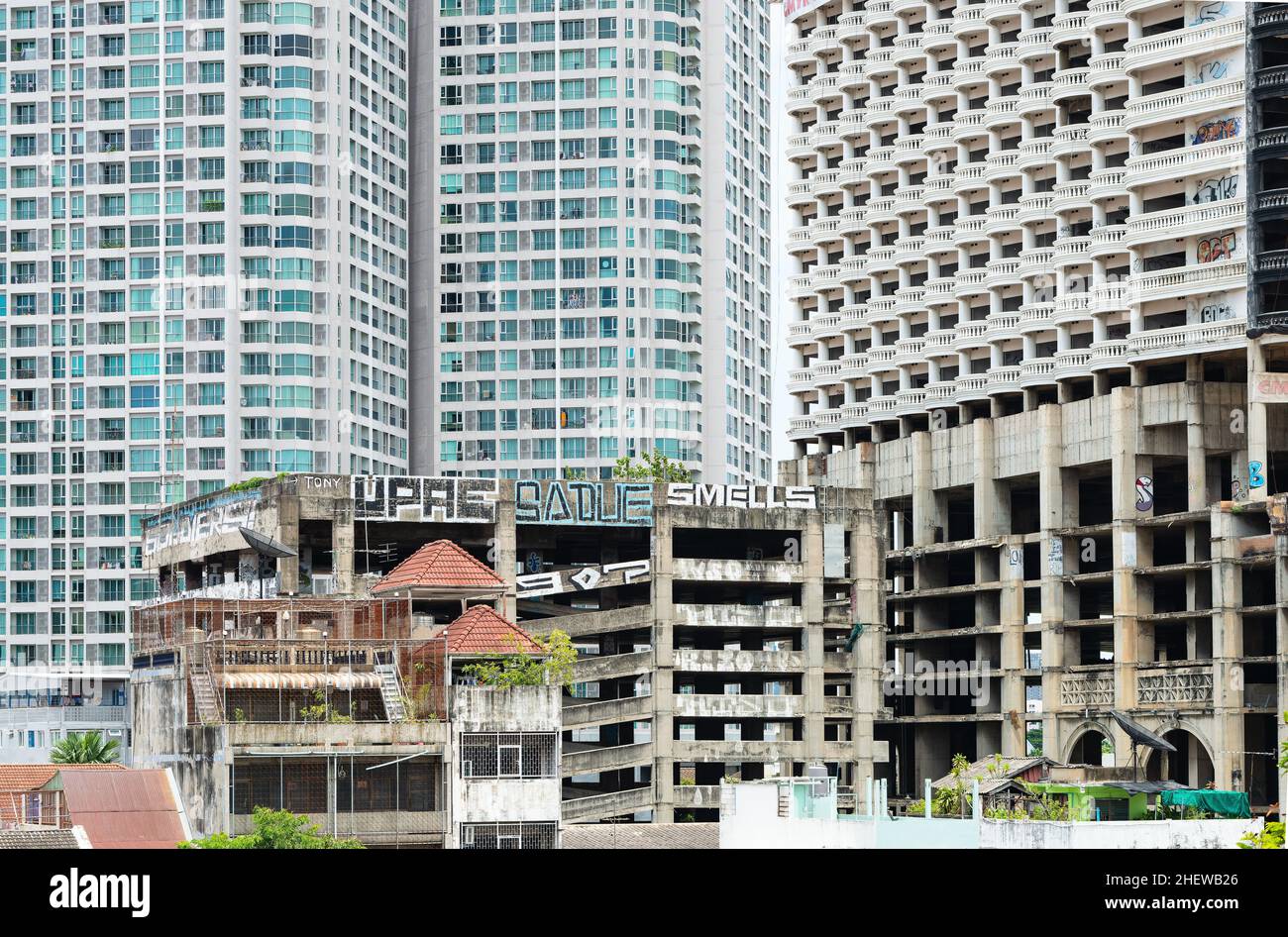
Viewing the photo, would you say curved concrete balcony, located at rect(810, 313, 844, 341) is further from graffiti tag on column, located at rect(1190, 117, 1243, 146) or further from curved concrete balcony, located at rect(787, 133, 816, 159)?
graffiti tag on column, located at rect(1190, 117, 1243, 146)

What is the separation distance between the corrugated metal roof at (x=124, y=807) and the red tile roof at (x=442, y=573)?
728 inches

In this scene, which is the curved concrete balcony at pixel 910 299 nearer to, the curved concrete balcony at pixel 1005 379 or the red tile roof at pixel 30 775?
the curved concrete balcony at pixel 1005 379

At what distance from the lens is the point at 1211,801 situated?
92.8m

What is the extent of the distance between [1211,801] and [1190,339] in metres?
31.1

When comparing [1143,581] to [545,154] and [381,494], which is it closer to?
[381,494]

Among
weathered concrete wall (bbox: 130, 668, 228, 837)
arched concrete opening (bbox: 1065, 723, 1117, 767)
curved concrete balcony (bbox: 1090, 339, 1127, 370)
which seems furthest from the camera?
curved concrete balcony (bbox: 1090, 339, 1127, 370)

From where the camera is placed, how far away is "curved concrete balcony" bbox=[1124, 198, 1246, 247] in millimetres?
112938

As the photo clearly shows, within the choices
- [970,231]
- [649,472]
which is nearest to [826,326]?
[970,231]

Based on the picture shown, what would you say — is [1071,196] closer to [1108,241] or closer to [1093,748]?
[1108,241]

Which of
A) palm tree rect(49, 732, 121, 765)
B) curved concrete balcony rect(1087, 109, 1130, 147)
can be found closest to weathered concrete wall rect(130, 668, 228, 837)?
palm tree rect(49, 732, 121, 765)

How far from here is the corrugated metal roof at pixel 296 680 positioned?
83875 millimetres

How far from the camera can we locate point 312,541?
118562 millimetres

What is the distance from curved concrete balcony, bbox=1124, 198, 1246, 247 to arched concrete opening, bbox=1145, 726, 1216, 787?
2702 centimetres
